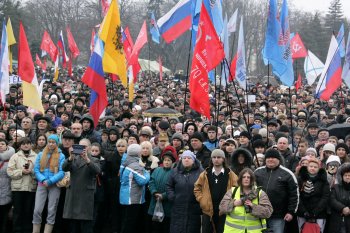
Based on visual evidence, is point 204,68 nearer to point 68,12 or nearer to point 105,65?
point 105,65

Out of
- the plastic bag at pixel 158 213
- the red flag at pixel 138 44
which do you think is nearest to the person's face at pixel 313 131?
the plastic bag at pixel 158 213

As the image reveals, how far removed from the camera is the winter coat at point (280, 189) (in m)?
8.20

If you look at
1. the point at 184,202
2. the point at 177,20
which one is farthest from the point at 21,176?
the point at 177,20

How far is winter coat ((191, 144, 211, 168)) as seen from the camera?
32.3 feet

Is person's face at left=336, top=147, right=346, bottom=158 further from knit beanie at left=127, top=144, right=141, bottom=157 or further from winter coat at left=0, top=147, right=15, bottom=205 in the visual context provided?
winter coat at left=0, top=147, right=15, bottom=205

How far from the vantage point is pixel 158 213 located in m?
9.26

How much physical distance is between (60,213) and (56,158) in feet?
2.91

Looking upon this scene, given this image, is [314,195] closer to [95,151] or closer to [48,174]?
[95,151]

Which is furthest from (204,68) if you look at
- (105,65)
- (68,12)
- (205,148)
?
(68,12)

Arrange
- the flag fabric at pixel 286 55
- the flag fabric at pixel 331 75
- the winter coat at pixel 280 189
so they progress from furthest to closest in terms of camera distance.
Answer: the flag fabric at pixel 331 75
the flag fabric at pixel 286 55
the winter coat at pixel 280 189

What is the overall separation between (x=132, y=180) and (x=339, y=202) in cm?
295

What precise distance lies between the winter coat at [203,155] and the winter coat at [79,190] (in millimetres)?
1618

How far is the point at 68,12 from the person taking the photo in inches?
2874

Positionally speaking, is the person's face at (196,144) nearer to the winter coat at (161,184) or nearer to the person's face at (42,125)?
the winter coat at (161,184)
